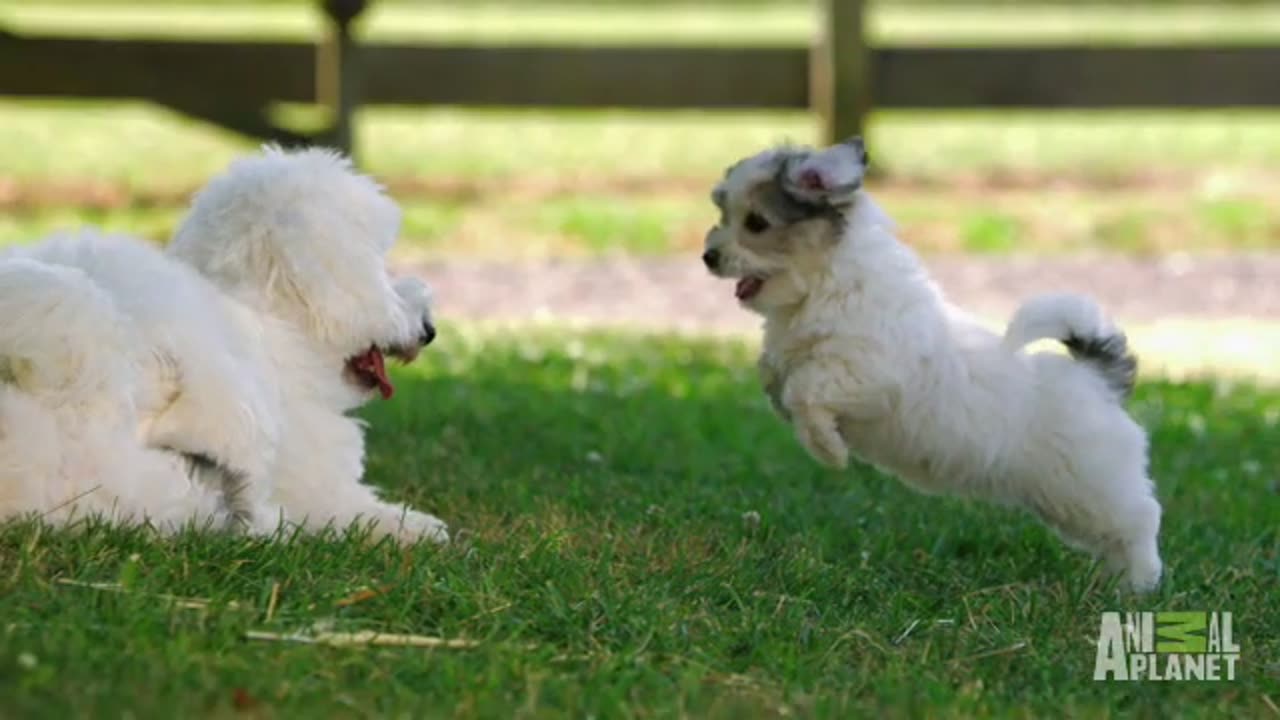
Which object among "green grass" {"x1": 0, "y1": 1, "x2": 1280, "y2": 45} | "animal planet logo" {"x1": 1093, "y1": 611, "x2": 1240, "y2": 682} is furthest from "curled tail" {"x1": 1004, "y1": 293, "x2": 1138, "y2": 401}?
"green grass" {"x1": 0, "y1": 1, "x2": 1280, "y2": 45}

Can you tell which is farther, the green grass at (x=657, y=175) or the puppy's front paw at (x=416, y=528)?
the green grass at (x=657, y=175)

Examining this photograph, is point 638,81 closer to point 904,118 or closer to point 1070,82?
point 1070,82

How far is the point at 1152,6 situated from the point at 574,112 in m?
21.5

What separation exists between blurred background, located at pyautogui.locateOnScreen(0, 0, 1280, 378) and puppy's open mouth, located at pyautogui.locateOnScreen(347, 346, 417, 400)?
19.9 feet

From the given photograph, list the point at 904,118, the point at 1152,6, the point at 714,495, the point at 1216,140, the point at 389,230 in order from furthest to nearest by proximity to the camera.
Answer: the point at 1152,6 → the point at 904,118 → the point at 1216,140 → the point at 714,495 → the point at 389,230

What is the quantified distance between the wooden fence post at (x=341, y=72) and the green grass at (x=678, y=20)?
11548 mm

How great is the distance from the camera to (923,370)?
19.9ft

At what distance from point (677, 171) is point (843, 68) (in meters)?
3.87

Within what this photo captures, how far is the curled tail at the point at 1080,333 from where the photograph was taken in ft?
19.8

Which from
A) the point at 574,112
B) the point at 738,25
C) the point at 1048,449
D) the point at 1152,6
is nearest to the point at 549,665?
the point at 1048,449

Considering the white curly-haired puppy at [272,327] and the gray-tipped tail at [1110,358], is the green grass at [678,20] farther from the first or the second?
the white curly-haired puppy at [272,327]

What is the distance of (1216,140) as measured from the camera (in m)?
23.0

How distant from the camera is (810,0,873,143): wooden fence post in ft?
52.9

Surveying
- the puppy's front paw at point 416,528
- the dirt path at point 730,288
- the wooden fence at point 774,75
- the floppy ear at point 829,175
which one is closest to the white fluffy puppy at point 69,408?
the puppy's front paw at point 416,528
